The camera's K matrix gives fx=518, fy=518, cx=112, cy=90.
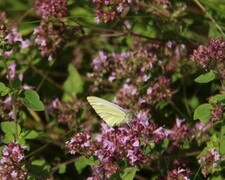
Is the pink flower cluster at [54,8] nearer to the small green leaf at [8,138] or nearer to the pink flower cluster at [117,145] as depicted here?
the small green leaf at [8,138]

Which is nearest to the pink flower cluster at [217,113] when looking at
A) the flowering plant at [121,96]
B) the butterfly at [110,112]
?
the flowering plant at [121,96]

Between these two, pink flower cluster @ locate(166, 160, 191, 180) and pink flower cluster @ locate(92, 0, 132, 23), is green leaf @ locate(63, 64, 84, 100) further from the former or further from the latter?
pink flower cluster @ locate(166, 160, 191, 180)

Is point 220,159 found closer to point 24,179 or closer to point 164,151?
point 164,151

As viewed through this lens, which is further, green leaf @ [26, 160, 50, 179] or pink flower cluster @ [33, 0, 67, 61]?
pink flower cluster @ [33, 0, 67, 61]

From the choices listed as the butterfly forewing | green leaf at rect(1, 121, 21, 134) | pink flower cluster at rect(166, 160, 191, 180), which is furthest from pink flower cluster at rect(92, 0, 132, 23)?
pink flower cluster at rect(166, 160, 191, 180)

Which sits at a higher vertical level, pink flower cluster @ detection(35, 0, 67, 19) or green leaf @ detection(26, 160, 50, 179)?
pink flower cluster @ detection(35, 0, 67, 19)

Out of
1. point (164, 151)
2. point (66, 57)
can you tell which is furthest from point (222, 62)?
point (66, 57)

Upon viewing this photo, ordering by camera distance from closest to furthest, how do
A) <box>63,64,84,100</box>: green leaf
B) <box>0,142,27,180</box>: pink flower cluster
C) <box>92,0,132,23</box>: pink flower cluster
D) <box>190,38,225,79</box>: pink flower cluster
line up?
1. <box>0,142,27,180</box>: pink flower cluster
2. <box>190,38,225,79</box>: pink flower cluster
3. <box>92,0,132,23</box>: pink flower cluster
4. <box>63,64,84,100</box>: green leaf
